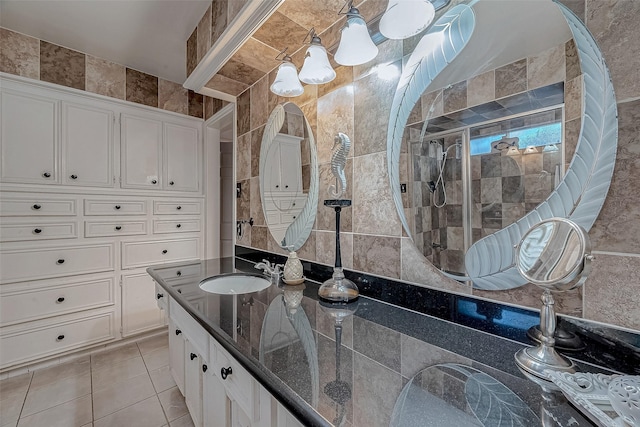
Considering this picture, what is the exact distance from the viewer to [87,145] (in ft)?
7.25

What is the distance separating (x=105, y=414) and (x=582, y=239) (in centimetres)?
240

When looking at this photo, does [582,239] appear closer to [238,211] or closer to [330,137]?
[330,137]

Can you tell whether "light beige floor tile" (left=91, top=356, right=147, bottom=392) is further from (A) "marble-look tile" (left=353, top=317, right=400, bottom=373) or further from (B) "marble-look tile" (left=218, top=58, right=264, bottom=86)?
(B) "marble-look tile" (left=218, top=58, right=264, bottom=86)

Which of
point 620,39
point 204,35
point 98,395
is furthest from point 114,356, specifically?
point 620,39

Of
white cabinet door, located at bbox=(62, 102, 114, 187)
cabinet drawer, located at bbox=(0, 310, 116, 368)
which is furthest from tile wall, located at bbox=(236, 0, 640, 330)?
cabinet drawer, located at bbox=(0, 310, 116, 368)

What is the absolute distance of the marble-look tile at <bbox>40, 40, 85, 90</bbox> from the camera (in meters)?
2.06

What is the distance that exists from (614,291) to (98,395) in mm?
2642

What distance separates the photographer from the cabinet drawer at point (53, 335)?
1.89m

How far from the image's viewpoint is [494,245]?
745 mm

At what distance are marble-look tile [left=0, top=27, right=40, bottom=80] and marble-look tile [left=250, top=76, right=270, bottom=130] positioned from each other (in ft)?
5.68

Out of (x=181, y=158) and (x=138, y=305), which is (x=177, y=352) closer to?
(x=138, y=305)

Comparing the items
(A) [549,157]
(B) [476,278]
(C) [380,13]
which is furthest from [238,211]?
(A) [549,157]

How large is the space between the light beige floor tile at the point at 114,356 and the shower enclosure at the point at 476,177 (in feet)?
8.57

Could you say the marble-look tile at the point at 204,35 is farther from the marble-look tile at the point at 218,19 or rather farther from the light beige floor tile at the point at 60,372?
the light beige floor tile at the point at 60,372
